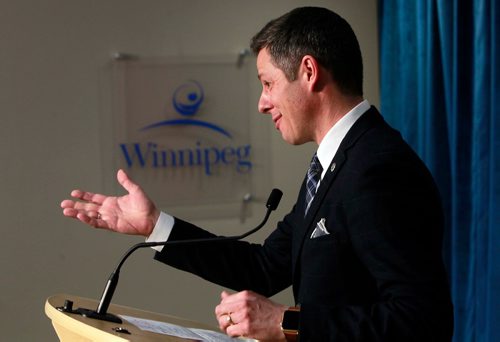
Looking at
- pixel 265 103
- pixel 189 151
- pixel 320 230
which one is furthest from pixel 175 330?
pixel 189 151

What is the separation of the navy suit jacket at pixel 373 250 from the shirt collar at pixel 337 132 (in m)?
0.02

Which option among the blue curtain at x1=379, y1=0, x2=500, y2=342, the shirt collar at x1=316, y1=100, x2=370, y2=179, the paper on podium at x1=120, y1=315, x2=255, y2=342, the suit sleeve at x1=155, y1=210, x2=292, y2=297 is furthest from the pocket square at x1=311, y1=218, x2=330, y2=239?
the blue curtain at x1=379, y1=0, x2=500, y2=342

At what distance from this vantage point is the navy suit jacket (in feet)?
4.66

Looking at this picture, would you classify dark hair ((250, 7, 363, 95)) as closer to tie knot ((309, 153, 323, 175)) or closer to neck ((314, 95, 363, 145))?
neck ((314, 95, 363, 145))

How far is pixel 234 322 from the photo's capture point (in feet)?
4.71

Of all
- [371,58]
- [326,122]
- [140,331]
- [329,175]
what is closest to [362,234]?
[329,175]

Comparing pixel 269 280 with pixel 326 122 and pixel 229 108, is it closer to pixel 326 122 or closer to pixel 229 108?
pixel 326 122

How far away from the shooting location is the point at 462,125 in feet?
10.4

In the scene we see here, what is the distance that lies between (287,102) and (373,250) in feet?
1.42

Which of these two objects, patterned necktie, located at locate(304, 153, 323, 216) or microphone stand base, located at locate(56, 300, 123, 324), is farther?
patterned necktie, located at locate(304, 153, 323, 216)

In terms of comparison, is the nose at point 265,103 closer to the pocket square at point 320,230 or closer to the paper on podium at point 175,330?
the pocket square at point 320,230

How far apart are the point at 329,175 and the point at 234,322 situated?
1.28 ft

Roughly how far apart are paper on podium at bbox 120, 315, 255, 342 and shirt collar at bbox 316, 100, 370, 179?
406 millimetres

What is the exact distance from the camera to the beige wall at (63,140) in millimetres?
3156
